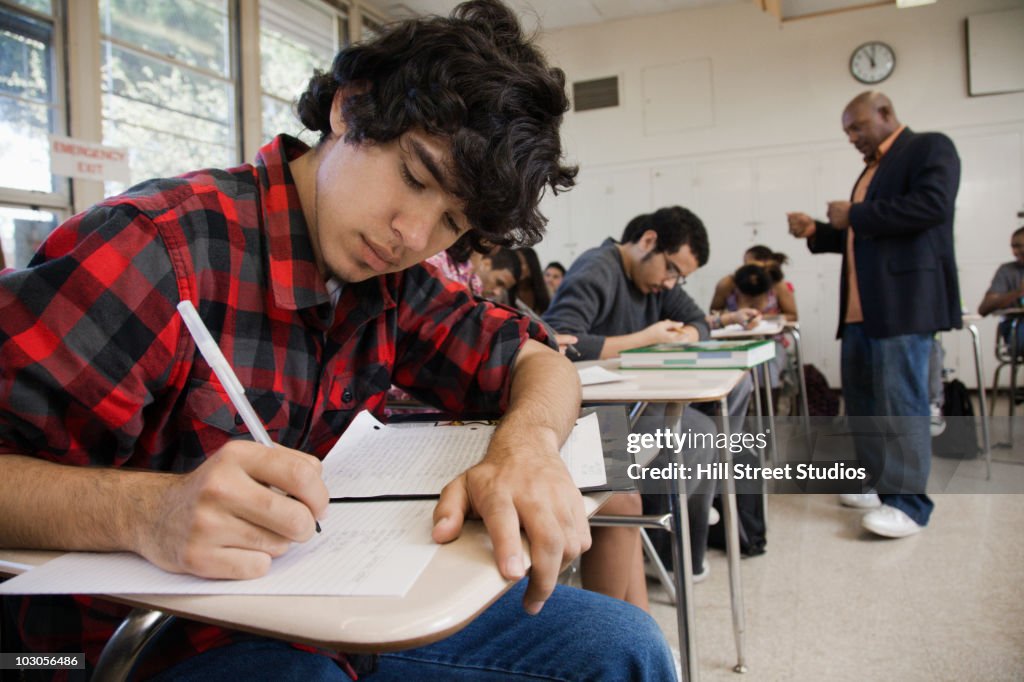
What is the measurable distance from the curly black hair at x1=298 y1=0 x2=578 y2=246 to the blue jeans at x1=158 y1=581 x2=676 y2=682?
48 centimetres

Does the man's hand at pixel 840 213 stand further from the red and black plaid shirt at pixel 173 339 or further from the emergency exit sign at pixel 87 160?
the emergency exit sign at pixel 87 160

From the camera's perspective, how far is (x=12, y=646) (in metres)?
0.69

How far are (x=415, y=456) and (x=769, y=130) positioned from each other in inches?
263

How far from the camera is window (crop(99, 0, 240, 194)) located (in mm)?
3959

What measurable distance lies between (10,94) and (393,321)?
343 cm

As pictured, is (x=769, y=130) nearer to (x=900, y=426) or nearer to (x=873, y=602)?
(x=900, y=426)

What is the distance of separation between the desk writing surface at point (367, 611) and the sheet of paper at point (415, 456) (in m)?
0.17

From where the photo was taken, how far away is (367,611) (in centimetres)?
38

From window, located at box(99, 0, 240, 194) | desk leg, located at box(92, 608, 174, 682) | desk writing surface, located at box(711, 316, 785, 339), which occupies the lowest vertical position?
desk leg, located at box(92, 608, 174, 682)

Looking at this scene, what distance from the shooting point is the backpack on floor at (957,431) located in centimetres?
334

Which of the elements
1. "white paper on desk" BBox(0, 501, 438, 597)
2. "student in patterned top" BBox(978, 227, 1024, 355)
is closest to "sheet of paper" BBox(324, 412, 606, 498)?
"white paper on desk" BBox(0, 501, 438, 597)

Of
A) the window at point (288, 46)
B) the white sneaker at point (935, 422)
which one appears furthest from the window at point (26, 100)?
the white sneaker at point (935, 422)

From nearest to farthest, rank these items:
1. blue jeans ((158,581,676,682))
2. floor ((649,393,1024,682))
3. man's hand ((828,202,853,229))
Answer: blue jeans ((158,581,676,682))
floor ((649,393,1024,682))
man's hand ((828,202,853,229))

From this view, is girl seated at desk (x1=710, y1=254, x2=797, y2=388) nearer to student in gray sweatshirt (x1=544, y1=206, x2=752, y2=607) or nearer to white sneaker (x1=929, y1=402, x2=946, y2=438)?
white sneaker (x1=929, y1=402, x2=946, y2=438)
